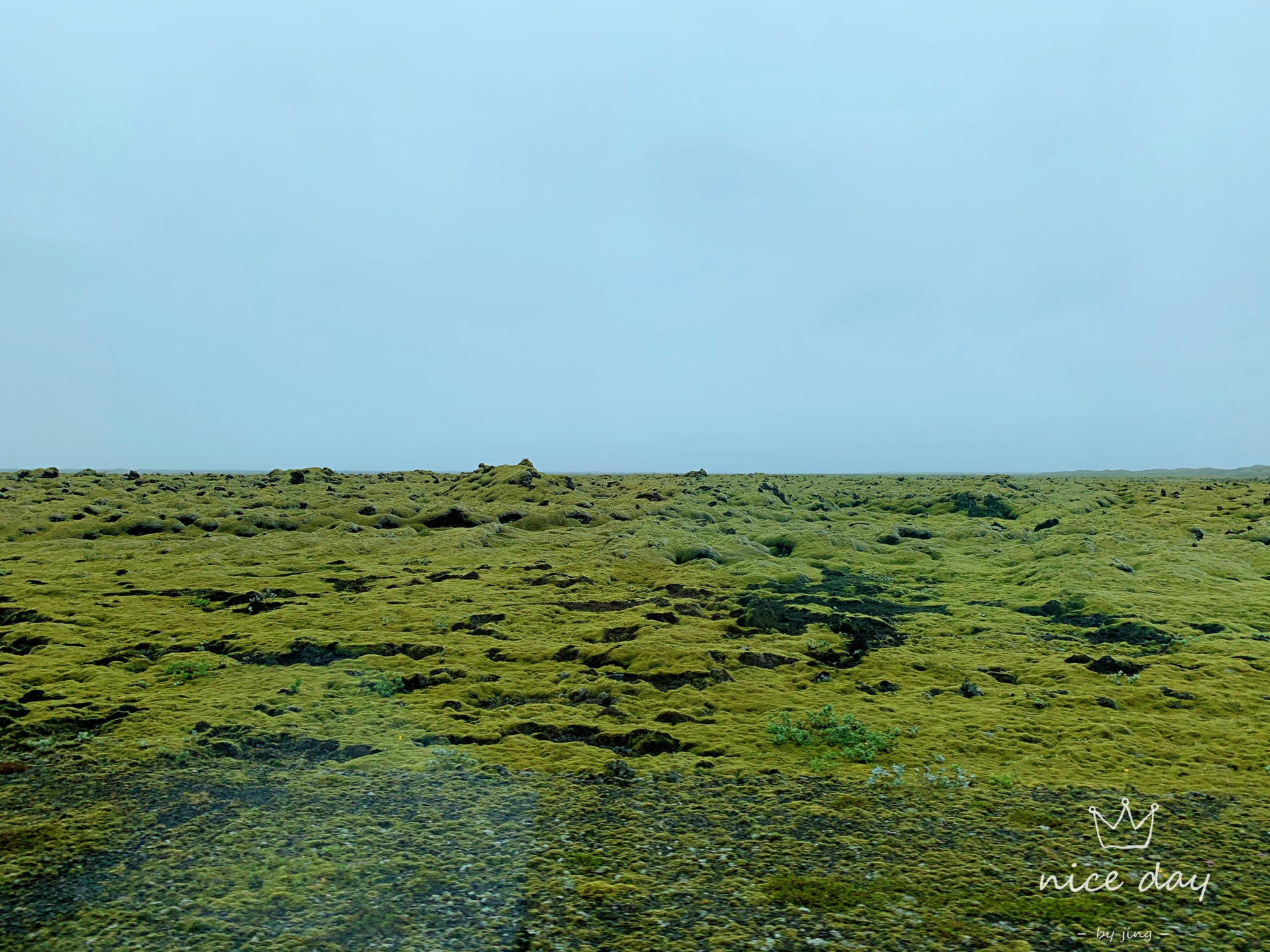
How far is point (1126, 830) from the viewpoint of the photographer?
1105 cm

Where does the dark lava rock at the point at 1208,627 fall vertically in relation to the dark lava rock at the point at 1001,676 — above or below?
above

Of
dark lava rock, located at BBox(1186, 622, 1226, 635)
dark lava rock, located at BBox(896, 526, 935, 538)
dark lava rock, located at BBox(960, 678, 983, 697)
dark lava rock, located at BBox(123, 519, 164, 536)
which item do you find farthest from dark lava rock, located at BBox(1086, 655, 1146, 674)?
dark lava rock, located at BBox(123, 519, 164, 536)

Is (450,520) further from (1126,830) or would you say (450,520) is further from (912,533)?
(1126,830)

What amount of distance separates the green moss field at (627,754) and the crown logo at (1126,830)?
3.5 inches

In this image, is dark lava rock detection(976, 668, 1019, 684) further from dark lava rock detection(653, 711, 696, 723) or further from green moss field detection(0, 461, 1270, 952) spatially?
dark lava rock detection(653, 711, 696, 723)

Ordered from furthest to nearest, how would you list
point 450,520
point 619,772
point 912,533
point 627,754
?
point 450,520 < point 912,533 < point 627,754 < point 619,772

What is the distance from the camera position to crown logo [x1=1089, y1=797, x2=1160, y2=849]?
10617 millimetres

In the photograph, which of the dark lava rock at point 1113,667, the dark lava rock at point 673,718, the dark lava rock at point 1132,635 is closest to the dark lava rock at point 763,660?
the dark lava rock at point 673,718

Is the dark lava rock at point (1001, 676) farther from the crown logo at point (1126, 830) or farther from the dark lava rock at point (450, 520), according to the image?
the dark lava rock at point (450, 520)

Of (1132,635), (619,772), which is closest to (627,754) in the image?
(619,772)

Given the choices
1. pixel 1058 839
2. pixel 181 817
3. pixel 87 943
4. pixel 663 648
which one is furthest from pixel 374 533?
pixel 1058 839

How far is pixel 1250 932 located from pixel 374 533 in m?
39.9

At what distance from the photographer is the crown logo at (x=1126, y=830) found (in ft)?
34.8

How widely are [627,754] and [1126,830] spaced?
333 inches
